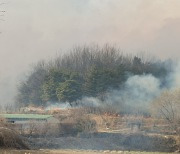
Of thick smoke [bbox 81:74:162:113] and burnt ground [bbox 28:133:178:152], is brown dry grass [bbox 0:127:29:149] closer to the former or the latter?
burnt ground [bbox 28:133:178:152]

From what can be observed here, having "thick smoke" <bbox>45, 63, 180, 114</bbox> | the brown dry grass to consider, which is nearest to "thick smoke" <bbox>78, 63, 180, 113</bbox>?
"thick smoke" <bbox>45, 63, 180, 114</bbox>

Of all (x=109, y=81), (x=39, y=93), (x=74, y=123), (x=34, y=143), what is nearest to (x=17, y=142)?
(x=34, y=143)

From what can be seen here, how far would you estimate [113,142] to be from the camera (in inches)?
1735

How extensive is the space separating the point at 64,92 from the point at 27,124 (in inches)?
868

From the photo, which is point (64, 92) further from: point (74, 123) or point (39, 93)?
point (74, 123)

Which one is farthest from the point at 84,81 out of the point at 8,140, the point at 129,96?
the point at 8,140

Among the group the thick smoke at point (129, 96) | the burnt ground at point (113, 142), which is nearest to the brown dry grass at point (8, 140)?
the burnt ground at point (113, 142)

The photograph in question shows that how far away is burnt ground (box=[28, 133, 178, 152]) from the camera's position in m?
41.5

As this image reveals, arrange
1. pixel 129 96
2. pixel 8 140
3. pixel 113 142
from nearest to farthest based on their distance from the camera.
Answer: pixel 8 140 < pixel 113 142 < pixel 129 96

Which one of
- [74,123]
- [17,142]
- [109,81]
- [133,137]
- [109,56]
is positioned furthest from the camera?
[109,56]

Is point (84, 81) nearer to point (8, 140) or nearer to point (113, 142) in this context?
point (113, 142)

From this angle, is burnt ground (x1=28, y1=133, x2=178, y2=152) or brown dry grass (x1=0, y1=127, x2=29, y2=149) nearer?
brown dry grass (x1=0, y1=127, x2=29, y2=149)

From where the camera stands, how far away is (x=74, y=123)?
49375mm

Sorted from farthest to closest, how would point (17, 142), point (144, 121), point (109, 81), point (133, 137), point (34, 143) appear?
1. point (109, 81)
2. point (144, 121)
3. point (133, 137)
4. point (34, 143)
5. point (17, 142)
